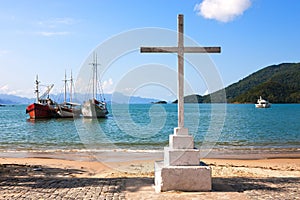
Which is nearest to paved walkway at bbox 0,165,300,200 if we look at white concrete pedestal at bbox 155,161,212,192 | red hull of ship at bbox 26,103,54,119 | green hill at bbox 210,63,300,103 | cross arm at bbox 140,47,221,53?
white concrete pedestal at bbox 155,161,212,192

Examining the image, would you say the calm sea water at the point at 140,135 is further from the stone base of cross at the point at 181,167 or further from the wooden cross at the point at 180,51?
the stone base of cross at the point at 181,167

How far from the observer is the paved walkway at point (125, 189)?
25.2 ft

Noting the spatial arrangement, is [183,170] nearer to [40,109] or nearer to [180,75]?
[180,75]

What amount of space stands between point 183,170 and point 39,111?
2631 inches

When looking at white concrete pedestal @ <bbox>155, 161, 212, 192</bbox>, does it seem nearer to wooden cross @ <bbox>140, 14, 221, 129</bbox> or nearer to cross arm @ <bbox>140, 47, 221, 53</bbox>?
wooden cross @ <bbox>140, 14, 221, 129</bbox>

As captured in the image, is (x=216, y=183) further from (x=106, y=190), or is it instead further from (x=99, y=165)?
(x=99, y=165)

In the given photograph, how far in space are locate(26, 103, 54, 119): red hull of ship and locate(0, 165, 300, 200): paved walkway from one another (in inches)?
Answer: 2466

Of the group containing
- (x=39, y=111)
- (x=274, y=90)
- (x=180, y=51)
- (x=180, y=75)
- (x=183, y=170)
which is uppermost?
(x=274, y=90)

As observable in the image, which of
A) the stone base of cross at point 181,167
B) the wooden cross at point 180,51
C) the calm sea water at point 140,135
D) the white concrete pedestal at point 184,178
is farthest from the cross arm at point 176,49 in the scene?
the calm sea water at point 140,135

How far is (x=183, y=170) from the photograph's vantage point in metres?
7.75

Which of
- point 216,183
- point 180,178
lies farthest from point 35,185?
point 216,183

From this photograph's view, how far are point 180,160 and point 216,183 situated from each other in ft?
5.34

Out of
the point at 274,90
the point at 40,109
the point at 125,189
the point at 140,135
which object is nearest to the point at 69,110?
the point at 40,109

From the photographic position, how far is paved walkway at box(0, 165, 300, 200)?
25.2ft
